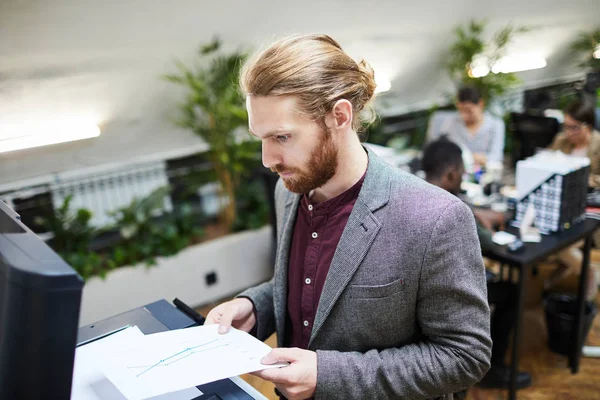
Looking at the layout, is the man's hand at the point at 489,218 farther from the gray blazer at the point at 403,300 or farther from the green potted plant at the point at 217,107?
the green potted plant at the point at 217,107

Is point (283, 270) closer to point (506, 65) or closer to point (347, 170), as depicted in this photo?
point (347, 170)

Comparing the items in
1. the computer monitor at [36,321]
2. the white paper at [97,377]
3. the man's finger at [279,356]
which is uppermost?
the computer monitor at [36,321]

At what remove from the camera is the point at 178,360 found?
38.6 inches

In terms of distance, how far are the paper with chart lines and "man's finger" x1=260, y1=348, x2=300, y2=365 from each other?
0.02m

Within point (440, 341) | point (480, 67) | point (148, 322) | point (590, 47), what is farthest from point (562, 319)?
point (590, 47)

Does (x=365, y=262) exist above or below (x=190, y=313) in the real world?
above

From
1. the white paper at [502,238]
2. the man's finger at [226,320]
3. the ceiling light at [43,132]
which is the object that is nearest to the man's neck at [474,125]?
the white paper at [502,238]

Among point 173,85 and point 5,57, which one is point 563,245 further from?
point 5,57

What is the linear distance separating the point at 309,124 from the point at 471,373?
638 millimetres

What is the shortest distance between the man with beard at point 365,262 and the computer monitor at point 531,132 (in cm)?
369

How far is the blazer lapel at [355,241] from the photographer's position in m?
1.06

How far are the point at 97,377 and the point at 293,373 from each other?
41 centimetres

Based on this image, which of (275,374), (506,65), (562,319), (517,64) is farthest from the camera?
(517,64)

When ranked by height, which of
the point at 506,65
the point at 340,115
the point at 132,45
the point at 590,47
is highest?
the point at 590,47
